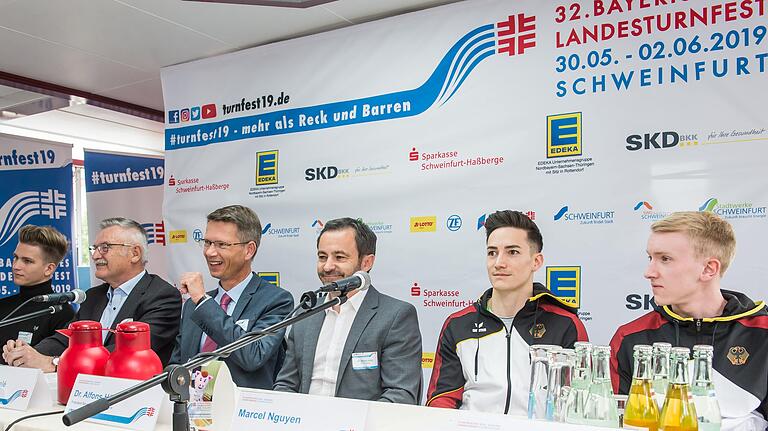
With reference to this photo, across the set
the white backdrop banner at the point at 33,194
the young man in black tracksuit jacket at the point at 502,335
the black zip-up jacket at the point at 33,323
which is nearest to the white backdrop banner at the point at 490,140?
the young man in black tracksuit jacket at the point at 502,335

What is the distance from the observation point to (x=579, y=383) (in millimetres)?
1193

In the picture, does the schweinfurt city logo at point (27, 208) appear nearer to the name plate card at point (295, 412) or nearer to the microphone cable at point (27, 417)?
the microphone cable at point (27, 417)

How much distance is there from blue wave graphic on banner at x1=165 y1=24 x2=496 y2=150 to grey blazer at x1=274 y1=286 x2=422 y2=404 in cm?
120

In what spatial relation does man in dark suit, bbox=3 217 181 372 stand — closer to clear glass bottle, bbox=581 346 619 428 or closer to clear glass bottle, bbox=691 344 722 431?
clear glass bottle, bbox=581 346 619 428

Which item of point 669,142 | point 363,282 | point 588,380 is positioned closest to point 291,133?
point 669,142

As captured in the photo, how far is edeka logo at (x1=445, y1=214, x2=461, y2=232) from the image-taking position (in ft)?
10.1

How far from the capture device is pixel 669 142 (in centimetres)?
258

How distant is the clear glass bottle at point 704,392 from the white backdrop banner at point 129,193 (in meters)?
4.37

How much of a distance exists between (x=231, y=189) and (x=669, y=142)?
240 centimetres

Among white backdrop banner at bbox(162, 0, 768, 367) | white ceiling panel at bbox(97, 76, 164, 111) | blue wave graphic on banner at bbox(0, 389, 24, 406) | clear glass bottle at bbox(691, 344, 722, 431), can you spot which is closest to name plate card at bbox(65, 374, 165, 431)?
blue wave graphic on banner at bbox(0, 389, 24, 406)

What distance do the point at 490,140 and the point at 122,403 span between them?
1.96m

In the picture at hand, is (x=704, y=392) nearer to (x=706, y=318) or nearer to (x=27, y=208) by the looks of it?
(x=706, y=318)

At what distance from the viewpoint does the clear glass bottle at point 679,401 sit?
Answer: 110 cm

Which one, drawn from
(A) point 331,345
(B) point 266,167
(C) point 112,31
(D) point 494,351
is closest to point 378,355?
Result: (A) point 331,345
